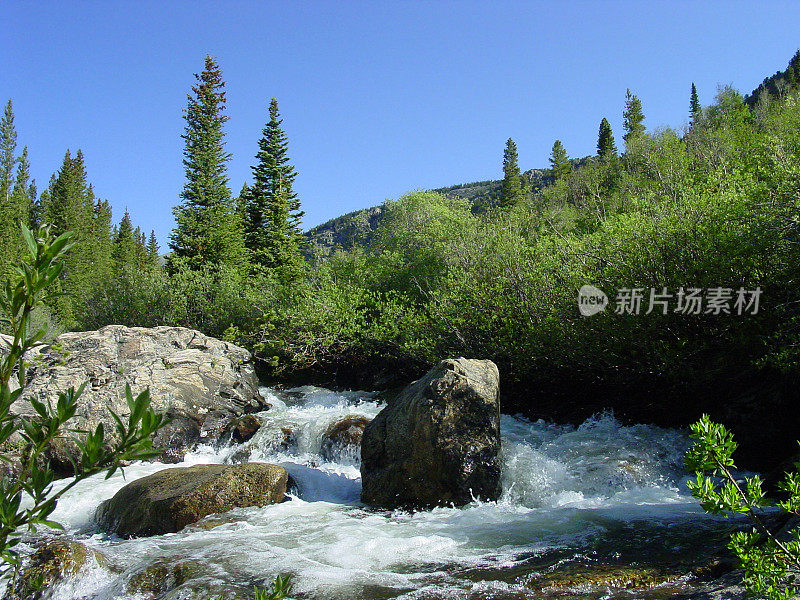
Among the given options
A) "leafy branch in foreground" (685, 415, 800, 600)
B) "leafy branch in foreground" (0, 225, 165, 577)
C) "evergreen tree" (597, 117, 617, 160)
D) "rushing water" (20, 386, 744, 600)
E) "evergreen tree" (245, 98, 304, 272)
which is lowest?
"rushing water" (20, 386, 744, 600)

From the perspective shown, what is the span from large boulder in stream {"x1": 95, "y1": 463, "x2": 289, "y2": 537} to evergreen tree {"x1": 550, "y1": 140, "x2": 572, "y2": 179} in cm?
7218

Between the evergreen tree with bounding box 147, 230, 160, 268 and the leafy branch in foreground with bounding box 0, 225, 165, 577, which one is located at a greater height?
the evergreen tree with bounding box 147, 230, 160, 268

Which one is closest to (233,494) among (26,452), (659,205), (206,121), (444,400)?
(444,400)

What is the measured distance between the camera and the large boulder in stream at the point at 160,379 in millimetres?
12477

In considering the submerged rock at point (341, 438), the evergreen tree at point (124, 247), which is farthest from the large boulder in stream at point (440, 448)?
the evergreen tree at point (124, 247)

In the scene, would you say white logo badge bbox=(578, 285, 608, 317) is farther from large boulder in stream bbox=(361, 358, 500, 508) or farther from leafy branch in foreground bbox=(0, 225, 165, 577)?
A: leafy branch in foreground bbox=(0, 225, 165, 577)

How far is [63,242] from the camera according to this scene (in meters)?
1.55

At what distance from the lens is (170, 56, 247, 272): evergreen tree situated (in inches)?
1319

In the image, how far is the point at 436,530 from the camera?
25.6 ft

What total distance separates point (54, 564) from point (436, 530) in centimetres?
458

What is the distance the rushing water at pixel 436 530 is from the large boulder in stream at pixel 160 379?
114 cm

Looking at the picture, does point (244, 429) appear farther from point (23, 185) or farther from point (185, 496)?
point (23, 185)

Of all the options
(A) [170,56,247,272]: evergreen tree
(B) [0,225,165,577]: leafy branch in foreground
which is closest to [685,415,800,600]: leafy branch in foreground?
(B) [0,225,165,577]: leafy branch in foreground

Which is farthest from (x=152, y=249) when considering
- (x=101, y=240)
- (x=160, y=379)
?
(x=160, y=379)
